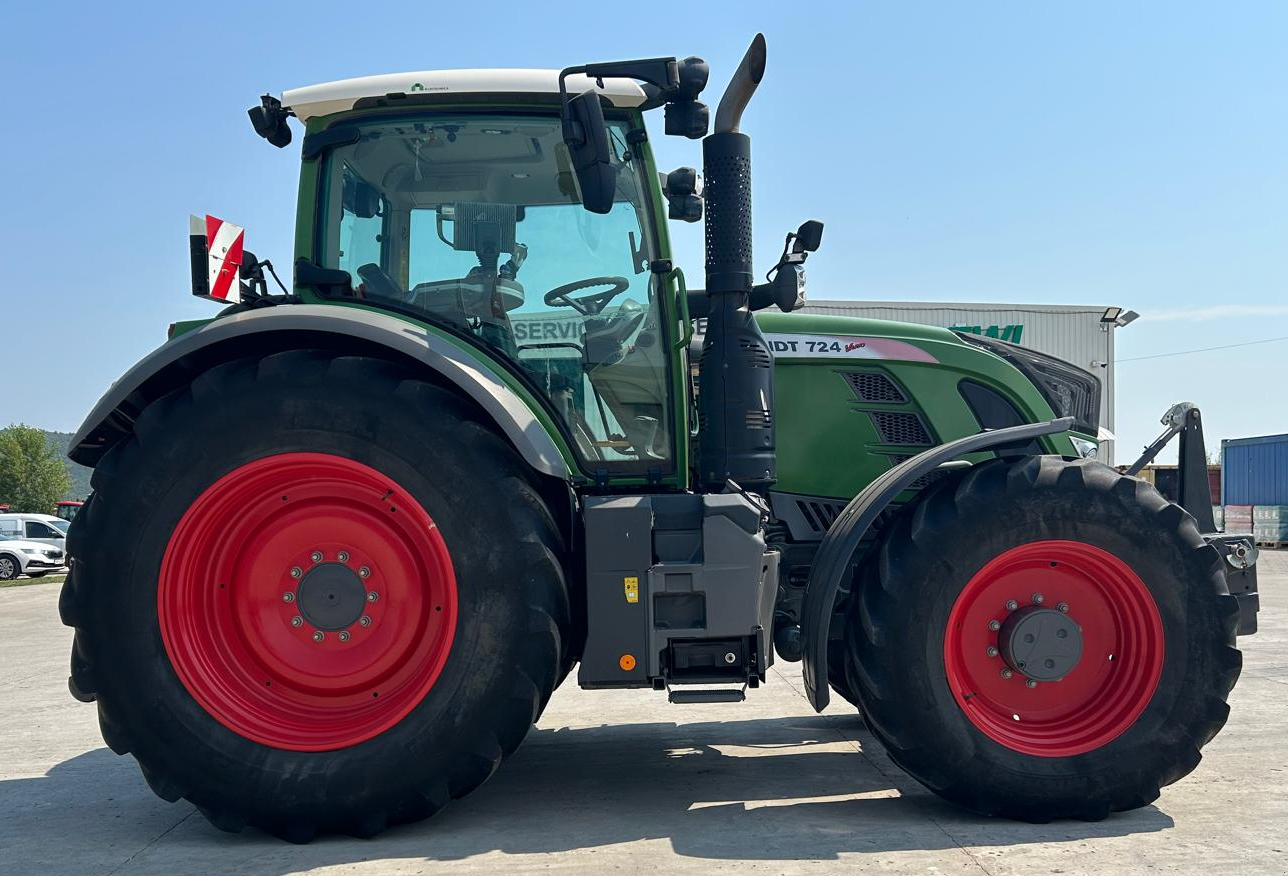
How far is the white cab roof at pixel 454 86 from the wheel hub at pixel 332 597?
1.85 m

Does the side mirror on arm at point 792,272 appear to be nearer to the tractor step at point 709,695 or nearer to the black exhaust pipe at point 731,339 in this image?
the black exhaust pipe at point 731,339

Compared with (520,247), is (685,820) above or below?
below

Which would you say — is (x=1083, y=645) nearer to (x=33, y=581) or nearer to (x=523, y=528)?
(x=523, y=528)

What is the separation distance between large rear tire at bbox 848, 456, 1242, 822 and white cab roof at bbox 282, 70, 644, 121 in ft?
6.56

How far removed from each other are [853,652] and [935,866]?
84cm

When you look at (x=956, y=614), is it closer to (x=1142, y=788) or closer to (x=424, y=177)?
(x=1142, y=788)

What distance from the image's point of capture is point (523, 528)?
357 centimetres

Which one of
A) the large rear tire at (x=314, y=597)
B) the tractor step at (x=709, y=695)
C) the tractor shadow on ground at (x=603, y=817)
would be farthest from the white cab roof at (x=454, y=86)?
the tractor shadow on ground at (x=603, y=817)

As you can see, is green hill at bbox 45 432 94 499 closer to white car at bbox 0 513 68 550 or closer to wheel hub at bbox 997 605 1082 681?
white car at bbox 0 513 68 550

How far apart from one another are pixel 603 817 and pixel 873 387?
88.7 inches

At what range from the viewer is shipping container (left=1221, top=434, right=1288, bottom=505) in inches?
968

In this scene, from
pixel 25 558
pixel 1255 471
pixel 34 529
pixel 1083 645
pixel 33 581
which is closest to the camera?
pixel 1083 645

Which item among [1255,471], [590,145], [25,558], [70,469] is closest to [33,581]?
[25,558]

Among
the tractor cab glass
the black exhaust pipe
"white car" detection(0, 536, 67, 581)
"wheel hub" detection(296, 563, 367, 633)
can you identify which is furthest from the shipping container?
"white car" detection(0, 536, 67, 581)
